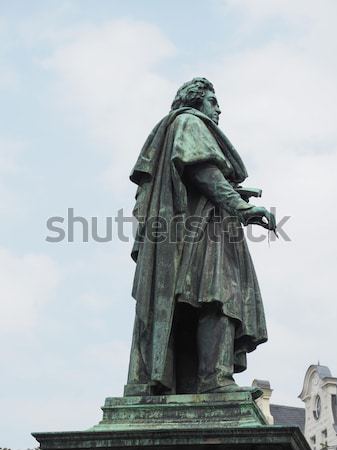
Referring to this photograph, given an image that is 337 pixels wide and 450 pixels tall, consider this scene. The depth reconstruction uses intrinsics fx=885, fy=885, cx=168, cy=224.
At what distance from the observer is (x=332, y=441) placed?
3788 cm

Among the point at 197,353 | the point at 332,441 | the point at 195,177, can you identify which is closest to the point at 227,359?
the point at 197,353

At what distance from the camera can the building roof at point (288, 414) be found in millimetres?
42016

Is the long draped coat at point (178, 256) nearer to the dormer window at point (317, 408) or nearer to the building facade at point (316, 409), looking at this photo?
the building facade at point (316, 409)

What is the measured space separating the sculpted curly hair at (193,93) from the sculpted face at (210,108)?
0.16 feet

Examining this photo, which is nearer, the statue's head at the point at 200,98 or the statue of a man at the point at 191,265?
the statue of a man at the point at 191,265

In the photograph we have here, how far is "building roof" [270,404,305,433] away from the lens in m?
42.0


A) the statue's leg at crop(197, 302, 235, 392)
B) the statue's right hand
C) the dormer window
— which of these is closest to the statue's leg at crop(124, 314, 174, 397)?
the statue's leg at crop(197, 302, 235, 392)

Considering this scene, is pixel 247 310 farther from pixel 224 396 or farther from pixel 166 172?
pixel 166 172

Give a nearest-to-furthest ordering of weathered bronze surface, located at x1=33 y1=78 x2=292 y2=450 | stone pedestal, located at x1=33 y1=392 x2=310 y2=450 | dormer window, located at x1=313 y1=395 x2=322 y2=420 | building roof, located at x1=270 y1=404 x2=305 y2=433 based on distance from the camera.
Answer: stone pedestal, located at x1=33 y1=392 x2=310 y2=450 < weathered bronze surface, located at x1=33 y1=78 x2=292 y2=450 < dormer window, located at x1=313 y1=395 x2=322 y2=420 < building roof, located at x1=270 y1=404 x2=305 y2=433

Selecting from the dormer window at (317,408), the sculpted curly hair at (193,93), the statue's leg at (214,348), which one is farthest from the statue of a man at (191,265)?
the dormer window at (317,408)

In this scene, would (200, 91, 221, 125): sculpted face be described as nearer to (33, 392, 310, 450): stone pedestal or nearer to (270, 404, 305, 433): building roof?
(33, 392, 310, 450): stone pedestal

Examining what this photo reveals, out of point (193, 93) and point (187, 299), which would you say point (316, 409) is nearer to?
point (193, 93)

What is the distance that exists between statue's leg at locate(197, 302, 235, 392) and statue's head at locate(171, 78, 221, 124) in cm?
250

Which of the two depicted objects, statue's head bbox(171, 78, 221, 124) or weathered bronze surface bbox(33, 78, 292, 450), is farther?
statue's head bbox(171, 78, 221, 124)
